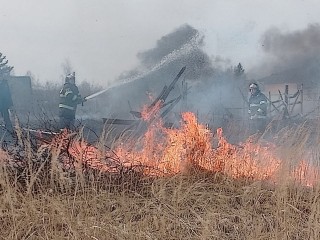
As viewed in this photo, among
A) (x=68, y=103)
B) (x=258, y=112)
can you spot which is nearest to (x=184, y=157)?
(x=68, y=103)

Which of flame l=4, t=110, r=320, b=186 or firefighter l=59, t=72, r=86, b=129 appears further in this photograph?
firefighter l=59, t=72, r=86, b=129

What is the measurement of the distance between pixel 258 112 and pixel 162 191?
22.3 feet

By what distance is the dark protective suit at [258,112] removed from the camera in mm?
9820

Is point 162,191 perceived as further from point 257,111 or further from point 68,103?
point 257,111

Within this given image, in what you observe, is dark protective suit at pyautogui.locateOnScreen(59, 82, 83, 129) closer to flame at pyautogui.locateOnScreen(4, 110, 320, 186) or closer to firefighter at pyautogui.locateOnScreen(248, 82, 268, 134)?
firefighter at pyautogui.locateOnScreen(248, 82, 268, 134)

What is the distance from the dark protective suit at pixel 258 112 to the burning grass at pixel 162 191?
16.0 ft

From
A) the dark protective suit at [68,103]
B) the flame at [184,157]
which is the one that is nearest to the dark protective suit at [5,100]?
the dark protective suit at [68,103]

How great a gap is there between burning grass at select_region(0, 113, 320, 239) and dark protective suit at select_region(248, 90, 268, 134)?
4885mm

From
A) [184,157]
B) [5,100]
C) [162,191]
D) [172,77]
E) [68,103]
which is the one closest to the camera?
[162,191]

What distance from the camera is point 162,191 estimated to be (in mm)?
3682

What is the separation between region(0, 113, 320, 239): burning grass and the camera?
3.06m

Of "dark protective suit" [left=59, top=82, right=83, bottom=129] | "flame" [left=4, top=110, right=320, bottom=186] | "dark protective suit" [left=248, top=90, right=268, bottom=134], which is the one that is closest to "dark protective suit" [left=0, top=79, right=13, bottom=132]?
"dark protective suit" [left=59, top=82, right=83, bottom=129]

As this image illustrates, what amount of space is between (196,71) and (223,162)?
1611cm

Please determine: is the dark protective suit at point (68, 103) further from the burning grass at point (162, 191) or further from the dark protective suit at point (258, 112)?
the burning grass at point (162, 191)
